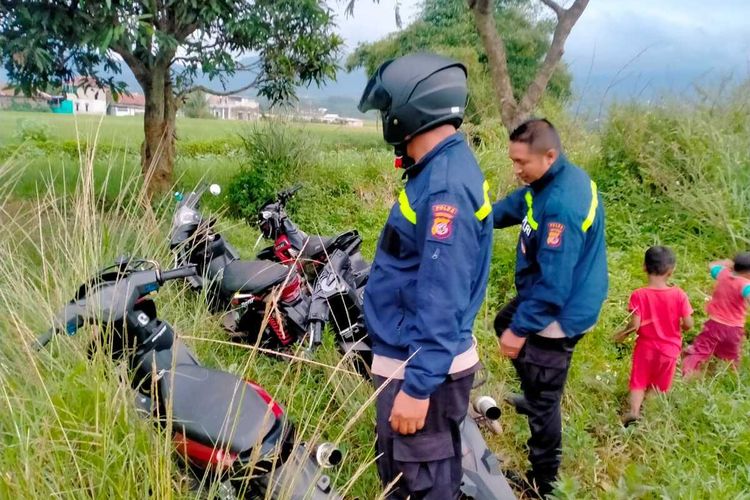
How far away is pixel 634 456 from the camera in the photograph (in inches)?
113

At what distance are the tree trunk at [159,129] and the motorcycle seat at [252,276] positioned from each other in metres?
3.27

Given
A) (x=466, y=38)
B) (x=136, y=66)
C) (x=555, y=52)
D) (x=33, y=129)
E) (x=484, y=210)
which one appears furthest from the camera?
(x=466, y=38)

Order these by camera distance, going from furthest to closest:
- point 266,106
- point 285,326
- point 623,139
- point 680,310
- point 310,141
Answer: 1. point 310,141
2. point 266,106
3. point 623,139
4. point 285,326
5. point 680,310

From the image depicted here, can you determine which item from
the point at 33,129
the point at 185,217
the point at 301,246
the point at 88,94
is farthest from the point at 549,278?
the point at 33,129

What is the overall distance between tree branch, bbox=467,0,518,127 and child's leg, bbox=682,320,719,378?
3.46 m

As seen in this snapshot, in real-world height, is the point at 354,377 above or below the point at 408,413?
below

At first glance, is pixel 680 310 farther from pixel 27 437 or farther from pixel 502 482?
pixel 27 437

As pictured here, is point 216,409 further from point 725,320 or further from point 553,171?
point 725,320

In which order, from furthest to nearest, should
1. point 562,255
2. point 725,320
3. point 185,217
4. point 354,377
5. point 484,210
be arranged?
point 185,217
point 725,320
point 354,377
point 562,255
point 484,210

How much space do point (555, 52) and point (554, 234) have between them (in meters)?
4.55

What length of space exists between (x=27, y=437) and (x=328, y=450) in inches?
33.6

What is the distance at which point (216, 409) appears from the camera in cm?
187

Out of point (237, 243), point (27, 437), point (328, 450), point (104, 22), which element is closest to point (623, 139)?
point (237, 243)

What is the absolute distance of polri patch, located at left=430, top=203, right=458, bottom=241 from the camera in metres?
1.68
